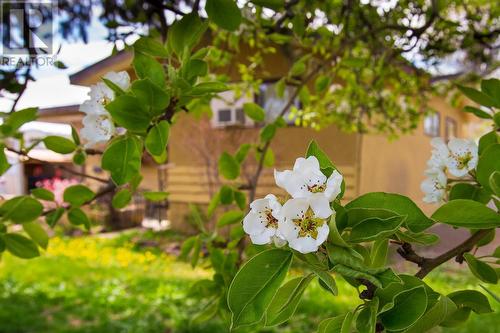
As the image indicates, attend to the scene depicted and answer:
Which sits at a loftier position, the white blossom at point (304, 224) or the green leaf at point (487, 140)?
the green leaf at point (487, 140)

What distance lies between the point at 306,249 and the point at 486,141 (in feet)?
1.91

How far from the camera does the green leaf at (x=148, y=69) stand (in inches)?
34.9

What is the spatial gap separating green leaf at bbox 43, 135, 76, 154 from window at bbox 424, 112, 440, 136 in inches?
370

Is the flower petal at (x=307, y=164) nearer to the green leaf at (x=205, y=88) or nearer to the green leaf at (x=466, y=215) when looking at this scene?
the green leaf at (x=466, y=215)

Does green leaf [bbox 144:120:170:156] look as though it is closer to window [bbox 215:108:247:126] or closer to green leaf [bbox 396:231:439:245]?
green leaf [bbox 396:231:439:245]

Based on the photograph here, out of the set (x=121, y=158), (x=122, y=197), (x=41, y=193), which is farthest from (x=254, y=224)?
(x=41, y=193)

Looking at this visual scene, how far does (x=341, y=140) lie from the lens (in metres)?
7.01

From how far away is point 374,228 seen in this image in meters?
0.62

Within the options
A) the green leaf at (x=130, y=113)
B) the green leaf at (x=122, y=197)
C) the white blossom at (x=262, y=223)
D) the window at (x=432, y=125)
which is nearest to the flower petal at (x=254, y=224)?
the white blossom at (x=262, y=223)

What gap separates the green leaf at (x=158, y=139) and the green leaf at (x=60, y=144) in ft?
1.07

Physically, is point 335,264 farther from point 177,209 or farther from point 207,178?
A: point 177,209

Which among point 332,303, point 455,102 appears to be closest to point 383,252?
point 455,102

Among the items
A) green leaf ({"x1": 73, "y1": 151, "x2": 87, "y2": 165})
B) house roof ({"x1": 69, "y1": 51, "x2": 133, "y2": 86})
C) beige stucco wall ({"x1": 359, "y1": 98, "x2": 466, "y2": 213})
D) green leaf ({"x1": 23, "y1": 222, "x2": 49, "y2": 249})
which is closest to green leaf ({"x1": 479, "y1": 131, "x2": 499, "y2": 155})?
green leaf ({"x1": 73, "y1": 151, "x2": 87, "y2": 165})

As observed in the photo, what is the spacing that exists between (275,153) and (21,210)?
240 inches
